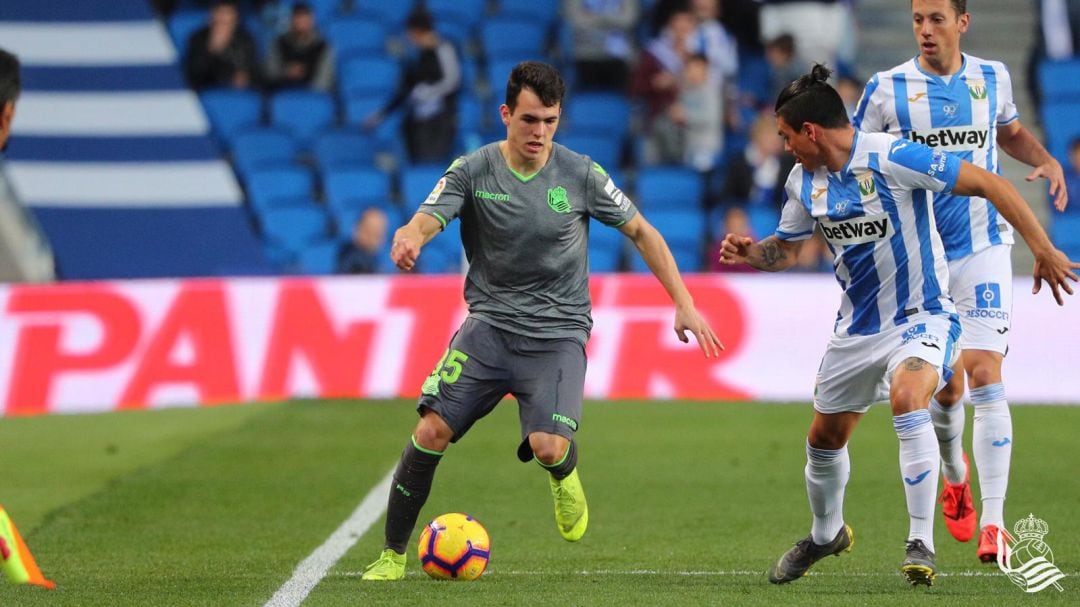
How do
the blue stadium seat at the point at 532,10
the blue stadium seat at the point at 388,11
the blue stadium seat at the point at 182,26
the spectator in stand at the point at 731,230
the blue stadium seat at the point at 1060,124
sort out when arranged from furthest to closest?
the blue stadium seat at the point at 182,26 → the blue stadium seat at the point at 388,11 → the blue stadium seat at the point at 532,10 → the blue stadium seat at the point at 1060,124 → the spectator in stand at the point at 731,230

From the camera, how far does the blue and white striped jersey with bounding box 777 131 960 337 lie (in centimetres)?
723

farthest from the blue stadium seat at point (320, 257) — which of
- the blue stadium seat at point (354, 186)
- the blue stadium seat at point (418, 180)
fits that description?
the blue stadium seat at point (418, 180)

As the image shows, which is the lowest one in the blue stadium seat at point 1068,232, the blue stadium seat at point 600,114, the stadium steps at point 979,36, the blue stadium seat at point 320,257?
the blue stadium seat at point 320,257

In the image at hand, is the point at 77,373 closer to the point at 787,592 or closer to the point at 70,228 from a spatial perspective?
the point at 70,228

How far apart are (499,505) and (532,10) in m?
12.2

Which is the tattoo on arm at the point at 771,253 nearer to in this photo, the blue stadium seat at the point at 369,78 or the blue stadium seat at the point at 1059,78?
the blue stadium seat at the point at 1059,78

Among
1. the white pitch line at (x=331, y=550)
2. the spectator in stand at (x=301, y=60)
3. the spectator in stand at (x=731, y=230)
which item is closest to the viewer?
the white pitch line at (x=331, y=550)

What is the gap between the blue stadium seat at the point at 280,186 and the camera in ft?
67.1

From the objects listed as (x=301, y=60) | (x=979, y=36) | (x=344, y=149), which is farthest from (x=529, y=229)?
(x=979, y=36)

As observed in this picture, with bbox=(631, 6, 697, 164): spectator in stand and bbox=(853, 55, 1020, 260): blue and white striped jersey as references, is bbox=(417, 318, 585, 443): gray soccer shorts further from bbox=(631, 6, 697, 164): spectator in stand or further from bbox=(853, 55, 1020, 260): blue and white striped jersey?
bbox=(631, 6, 697, 164): spectator in stand

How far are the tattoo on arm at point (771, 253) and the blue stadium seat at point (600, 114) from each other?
12653mm

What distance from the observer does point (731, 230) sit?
55.1 ft

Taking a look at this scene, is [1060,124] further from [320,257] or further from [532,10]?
[320,257]

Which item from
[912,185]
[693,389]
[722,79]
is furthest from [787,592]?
[722,79]
